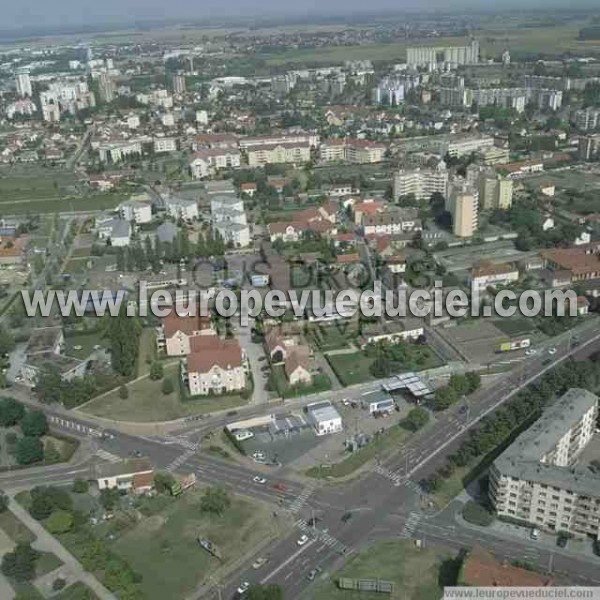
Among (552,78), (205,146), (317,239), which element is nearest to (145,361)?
(317,239)

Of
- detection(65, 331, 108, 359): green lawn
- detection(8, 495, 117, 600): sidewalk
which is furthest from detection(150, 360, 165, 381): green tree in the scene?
detection(8, 495, 117, 600): sidewalk

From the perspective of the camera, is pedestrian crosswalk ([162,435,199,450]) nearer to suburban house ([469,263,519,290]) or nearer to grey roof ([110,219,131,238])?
suburban house ([469,263,519,290])

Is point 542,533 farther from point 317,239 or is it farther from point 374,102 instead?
point 374,102

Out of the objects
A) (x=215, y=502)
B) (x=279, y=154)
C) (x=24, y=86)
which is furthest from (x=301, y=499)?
(x=24, y=86)

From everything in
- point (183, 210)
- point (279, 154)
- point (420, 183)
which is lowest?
point (183, 210)

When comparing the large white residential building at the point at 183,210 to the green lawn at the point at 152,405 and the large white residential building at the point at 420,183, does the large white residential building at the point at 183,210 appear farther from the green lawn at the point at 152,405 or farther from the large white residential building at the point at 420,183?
the green lawn at the point at 152,405

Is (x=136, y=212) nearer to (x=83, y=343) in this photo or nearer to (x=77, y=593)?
(x=83, y=343)
